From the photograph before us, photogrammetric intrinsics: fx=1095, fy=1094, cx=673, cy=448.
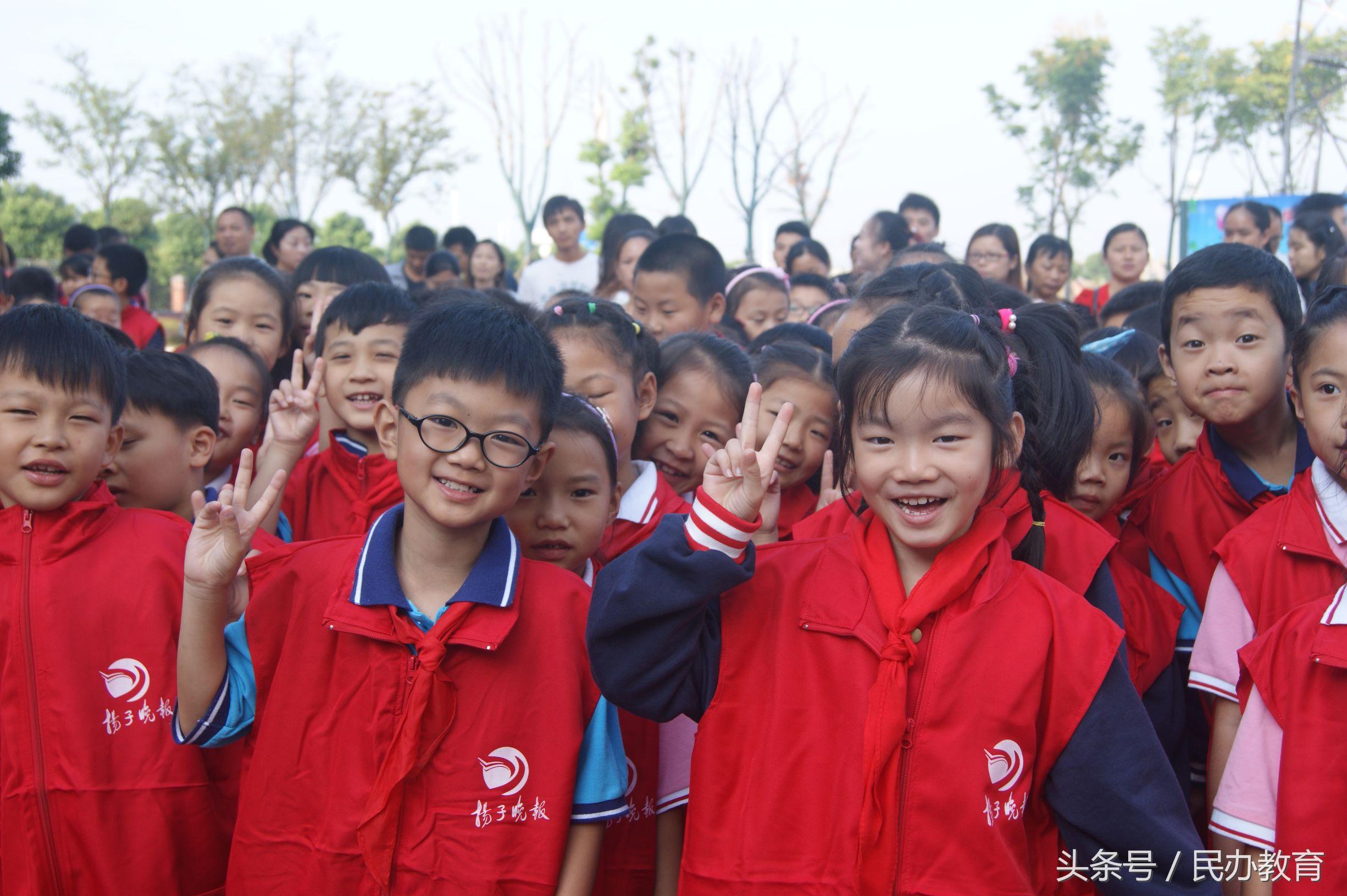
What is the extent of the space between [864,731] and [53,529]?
1.63m

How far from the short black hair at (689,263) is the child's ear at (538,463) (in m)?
2.24

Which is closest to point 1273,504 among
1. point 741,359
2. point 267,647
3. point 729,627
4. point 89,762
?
point 729,627

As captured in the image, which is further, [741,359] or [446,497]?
[741,359]

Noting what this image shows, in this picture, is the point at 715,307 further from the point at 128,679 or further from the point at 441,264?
the point at 441,264

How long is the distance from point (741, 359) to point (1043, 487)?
103 centimetres

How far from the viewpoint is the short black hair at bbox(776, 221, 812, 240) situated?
859 cm

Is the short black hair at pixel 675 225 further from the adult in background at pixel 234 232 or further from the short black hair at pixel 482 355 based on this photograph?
the short black hair at pixel 482 355

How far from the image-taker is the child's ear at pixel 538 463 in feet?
6.86

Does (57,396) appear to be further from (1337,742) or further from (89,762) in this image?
(1337,742)

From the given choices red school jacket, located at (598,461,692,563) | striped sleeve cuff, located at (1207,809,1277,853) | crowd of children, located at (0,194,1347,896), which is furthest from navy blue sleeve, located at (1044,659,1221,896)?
red school jacket, located at (598,461,692,563)

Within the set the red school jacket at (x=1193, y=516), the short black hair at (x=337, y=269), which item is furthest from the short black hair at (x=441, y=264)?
the red school jacket at (x=1193, y=516)

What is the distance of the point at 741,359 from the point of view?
3107mm

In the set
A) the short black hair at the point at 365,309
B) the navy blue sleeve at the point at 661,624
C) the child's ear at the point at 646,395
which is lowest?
the navy blue sleeve at the point at 661,624

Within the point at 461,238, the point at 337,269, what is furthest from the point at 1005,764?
the point at 461,238
